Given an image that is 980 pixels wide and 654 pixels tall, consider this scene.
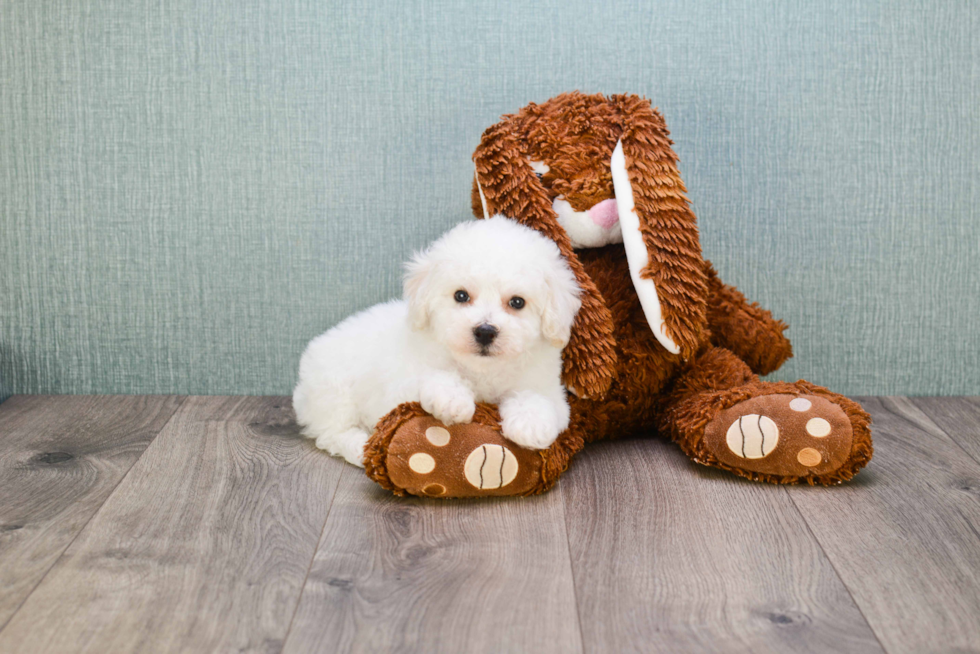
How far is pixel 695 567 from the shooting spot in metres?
1.18

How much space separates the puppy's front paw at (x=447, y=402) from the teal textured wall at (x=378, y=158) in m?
0.60

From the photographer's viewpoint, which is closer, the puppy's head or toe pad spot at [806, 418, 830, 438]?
the puppy's head

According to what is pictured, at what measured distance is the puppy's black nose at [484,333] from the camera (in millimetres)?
1305

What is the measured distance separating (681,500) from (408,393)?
471 mm

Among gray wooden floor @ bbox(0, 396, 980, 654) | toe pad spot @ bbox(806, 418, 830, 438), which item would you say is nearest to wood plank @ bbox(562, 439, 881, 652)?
gray wooden floor @ bbox(0, 396, 980, 654)

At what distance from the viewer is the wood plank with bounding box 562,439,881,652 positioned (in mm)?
1027

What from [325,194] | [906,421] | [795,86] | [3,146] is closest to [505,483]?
[325,194]

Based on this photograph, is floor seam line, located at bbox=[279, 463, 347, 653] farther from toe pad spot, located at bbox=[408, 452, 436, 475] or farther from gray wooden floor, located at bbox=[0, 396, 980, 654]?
toe pad spot, located at bbox=[408, 452, 436, 475]

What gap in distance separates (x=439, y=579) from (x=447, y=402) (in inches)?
11.4

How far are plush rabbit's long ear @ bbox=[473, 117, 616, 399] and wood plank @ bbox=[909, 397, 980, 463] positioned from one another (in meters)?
0.74

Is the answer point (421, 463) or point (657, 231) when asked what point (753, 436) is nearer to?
point (657, 231)

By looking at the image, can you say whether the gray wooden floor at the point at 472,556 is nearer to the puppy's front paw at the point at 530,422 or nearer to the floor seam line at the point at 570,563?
the floor seam line at the point at 570,563

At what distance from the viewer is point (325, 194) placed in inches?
74.2

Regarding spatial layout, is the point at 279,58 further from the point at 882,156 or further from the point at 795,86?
the point at 882,156
